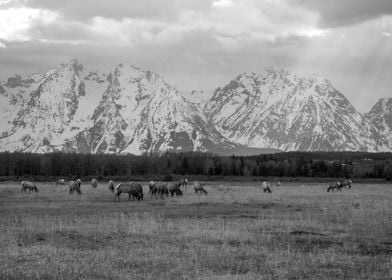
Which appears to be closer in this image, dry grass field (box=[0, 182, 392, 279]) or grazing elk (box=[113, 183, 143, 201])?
dry grass field (box=[0, 182, 392, 279])

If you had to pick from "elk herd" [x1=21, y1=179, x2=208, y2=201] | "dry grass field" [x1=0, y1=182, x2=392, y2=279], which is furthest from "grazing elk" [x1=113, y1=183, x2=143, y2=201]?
"dry grass field" [x1=0, y1=182, x2=392, y2=279]

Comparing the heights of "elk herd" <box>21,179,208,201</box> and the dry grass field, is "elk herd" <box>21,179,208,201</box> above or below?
above

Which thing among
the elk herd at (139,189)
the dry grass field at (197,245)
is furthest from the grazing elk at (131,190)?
the dry grass field at (197,245)

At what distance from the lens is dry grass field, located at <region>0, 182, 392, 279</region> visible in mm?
18408

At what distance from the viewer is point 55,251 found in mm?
21234

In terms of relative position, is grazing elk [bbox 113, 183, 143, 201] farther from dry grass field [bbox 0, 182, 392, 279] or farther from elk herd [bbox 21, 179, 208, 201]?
dry grass field [bbox 0, 182, 392, 279]

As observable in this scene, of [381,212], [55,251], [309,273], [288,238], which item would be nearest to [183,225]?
[288,238]

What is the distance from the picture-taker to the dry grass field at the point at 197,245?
18.4 m

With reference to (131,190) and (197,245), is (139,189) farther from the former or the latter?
(197,245)

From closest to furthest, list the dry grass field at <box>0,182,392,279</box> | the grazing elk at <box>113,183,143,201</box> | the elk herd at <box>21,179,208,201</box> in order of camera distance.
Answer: the dry grass field at <box>0,182,392,279</box>, the grazing elk at <box>113,183,143,201</box>, the elk herd at <box>21,179,208,201</box>

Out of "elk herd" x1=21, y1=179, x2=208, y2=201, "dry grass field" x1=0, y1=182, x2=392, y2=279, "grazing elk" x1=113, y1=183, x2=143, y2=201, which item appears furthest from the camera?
"elk herd" x1=21, y1=179, x2=208, y2=201

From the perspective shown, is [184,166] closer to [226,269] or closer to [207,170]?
[207,170]

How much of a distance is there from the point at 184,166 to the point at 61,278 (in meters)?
164

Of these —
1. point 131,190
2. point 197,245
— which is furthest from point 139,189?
point 197,245
